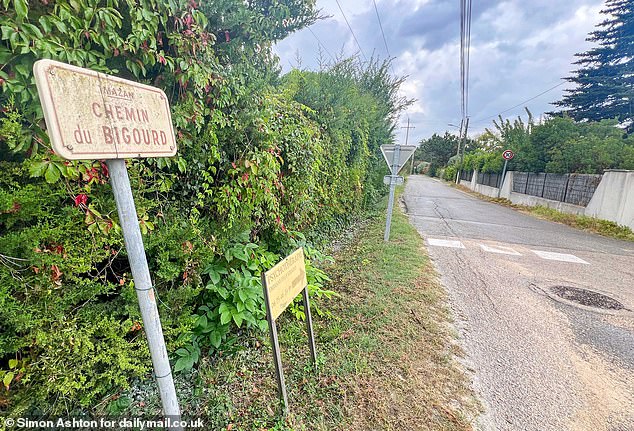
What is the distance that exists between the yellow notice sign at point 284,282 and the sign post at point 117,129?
55cm

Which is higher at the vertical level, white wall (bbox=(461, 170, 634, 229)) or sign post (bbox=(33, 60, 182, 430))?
sign post (bbox=(33, 60, 182, 430))

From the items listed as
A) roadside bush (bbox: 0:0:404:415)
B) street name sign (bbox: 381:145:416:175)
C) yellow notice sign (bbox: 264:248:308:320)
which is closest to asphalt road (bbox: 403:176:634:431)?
yellow notice sign (bbox: 264:248:308:320)

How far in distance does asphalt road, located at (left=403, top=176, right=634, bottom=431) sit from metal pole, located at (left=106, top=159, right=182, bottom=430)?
1.85 m

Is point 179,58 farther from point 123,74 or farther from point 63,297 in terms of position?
point 63,297

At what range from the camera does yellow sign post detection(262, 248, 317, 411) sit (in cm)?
147

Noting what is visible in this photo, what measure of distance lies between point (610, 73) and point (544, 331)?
26.5 meters

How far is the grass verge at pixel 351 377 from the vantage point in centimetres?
168

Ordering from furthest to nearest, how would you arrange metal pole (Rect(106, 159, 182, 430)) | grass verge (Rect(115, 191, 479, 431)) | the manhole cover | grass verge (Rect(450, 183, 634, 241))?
grass verge (Rect(450, 183, 634, 241)) → the manhole cover → grass verge (Rect(115, 191, 479, 431)) → metal pole (Rect(106, 159, 182, 430))

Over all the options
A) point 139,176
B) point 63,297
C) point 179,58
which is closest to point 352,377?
point 63,297

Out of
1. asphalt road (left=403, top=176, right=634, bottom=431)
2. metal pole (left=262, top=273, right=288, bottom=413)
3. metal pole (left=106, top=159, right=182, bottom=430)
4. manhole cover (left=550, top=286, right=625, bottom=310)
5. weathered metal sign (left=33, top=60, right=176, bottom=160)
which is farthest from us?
manhole cover (left=550, top=286, right=625, bottom=310)

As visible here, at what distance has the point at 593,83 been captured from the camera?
1912cm

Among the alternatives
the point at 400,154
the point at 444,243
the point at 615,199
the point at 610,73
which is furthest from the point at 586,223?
the point at 610,73

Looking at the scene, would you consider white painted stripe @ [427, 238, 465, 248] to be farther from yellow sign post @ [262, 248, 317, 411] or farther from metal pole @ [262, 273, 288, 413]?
metal pole @ [262, 273, 288, 413]

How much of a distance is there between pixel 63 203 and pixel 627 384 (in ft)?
13.3
